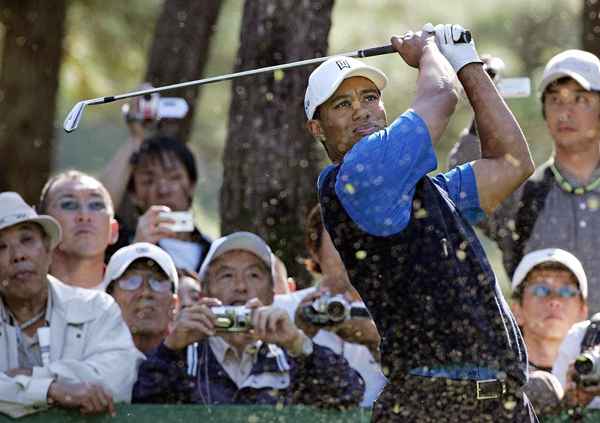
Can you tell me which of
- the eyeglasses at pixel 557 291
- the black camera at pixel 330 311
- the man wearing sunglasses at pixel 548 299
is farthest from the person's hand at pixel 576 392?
the black camera at pixel 330 311

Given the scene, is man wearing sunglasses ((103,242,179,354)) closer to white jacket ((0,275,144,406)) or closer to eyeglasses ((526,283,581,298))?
white jacket ((0,275,144,406))

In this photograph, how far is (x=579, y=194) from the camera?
7684 millimetres

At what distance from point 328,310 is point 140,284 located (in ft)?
3.16

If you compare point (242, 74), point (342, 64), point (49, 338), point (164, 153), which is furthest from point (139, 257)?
point (342, 64)

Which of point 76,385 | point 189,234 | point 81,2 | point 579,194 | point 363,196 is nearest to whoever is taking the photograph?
point 363,196

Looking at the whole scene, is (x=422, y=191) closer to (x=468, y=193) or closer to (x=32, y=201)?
(x=468, y=193)

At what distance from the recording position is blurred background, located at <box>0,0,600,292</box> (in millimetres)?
9078

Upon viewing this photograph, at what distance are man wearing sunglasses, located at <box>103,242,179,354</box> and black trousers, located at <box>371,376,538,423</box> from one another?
2.27 m

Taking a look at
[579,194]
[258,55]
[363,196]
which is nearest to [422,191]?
[363,196]

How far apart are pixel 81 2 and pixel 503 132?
9.55 m

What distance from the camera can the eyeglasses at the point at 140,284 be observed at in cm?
729

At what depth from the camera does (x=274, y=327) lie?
6656 mm

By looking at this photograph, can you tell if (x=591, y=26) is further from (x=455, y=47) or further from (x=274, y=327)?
(x=455, y=47)

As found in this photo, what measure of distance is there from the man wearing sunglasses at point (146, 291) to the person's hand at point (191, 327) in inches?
20.7
